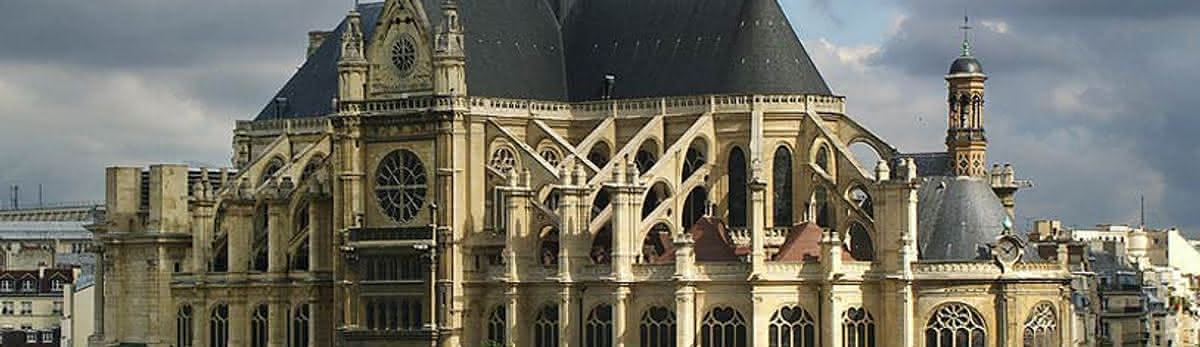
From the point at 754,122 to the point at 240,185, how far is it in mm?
28398

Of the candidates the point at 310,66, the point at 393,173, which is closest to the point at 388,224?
the point at 393,173

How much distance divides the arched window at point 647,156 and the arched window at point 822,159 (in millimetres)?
7464

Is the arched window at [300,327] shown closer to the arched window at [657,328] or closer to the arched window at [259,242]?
the arched window at [259,242]

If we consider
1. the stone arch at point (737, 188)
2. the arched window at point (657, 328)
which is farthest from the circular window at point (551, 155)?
the arched window at point (657, 328)

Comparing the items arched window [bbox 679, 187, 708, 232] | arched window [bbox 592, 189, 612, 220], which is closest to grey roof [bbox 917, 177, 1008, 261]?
arched window [bbox 679, 187, 708, 232]

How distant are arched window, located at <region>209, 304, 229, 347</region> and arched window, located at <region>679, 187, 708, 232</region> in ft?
83.7

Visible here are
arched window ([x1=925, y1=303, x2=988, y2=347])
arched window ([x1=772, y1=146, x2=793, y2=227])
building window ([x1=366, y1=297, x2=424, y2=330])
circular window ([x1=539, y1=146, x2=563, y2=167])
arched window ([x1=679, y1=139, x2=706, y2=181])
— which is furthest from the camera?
circular window ([x1=539, y1=146, x2=563, y2=167])

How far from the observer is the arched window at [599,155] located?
136 meters

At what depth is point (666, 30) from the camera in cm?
13775

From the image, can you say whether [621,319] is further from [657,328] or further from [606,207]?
[606,207]

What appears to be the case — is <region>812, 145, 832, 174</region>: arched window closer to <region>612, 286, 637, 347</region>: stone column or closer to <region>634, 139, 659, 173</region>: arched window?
<region>634, 139, 659, 173</region>: arched window

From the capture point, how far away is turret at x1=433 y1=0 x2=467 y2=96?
429ft

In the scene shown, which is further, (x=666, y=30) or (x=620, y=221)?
(x=666, y=30)

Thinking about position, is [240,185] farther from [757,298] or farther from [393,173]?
[757,298]
